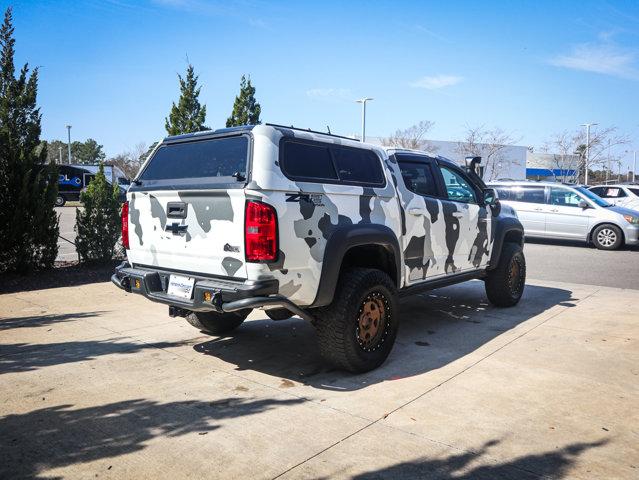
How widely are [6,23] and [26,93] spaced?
1.12 m

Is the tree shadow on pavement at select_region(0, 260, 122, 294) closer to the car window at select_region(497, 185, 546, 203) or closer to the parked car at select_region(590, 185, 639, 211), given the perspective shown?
the car window at select_region(497, 185, 546, 203)

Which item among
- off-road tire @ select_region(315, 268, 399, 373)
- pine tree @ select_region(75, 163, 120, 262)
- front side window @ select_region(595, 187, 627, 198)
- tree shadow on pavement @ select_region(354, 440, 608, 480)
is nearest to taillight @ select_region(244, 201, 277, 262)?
off-road tire @ select_region(315, 268, 399, 373)

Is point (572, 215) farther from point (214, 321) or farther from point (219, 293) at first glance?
point (219, 293)

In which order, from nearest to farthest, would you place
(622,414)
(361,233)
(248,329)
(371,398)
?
(622,414)
(371,398)
(361,233)
(248,329)

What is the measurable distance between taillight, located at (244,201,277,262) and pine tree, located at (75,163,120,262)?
20.9 ft

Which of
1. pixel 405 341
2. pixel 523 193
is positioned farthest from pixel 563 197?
pixel 405 341

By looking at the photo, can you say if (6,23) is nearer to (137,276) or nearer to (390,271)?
(137,276)

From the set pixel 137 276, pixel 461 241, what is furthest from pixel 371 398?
pixel 461 241

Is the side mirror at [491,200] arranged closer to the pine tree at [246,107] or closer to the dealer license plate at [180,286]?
the dealer license plate at [180,286]

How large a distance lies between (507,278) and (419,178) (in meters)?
2.17

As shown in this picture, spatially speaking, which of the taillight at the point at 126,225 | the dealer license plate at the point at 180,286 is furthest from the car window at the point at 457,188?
the taillight at the point at 126,225

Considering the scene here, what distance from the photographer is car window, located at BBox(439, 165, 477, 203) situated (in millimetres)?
5898

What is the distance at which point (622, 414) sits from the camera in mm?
3621

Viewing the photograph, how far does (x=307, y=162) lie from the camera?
4070mm
